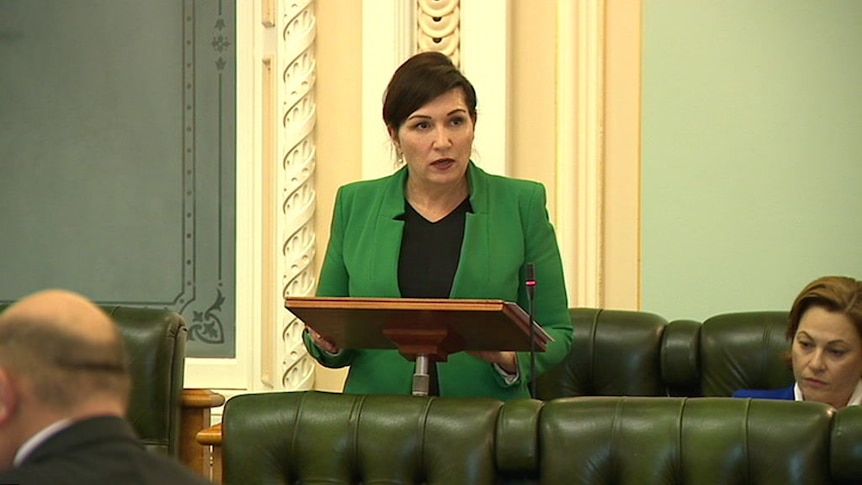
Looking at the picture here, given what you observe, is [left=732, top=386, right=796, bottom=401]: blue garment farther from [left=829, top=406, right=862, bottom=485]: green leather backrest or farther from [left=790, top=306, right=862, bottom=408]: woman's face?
[left=829, top=406, right=862, bottom=485]: green leather backrest

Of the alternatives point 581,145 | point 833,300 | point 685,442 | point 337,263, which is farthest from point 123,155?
point 685,442

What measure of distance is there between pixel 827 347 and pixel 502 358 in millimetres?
963

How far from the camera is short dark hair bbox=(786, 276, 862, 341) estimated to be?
3938 mm

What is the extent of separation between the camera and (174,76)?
18.7 ft

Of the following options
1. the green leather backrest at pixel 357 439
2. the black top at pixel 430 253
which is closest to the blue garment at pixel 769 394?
the black top at pixel 430 253

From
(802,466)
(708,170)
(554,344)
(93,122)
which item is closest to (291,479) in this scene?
(554,344)

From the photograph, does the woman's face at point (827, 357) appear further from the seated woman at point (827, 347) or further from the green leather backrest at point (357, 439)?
the green leather backrest at point (357, 439)

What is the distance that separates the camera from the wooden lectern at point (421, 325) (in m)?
3.11

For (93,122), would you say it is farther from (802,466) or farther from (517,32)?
(802,466)

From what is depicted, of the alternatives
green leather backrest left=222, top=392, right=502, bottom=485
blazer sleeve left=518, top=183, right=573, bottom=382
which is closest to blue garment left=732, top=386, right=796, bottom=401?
blazer sleeve left=518, top=183, right=573, bottom=382

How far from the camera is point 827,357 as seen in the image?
3.90 m

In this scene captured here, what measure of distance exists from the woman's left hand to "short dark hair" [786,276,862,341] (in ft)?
3.00

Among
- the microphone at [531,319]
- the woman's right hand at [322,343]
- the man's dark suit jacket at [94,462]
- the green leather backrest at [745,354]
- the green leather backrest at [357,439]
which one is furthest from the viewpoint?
the green leather backrest at [745,354]

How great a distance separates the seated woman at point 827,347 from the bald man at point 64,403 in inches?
93.3
